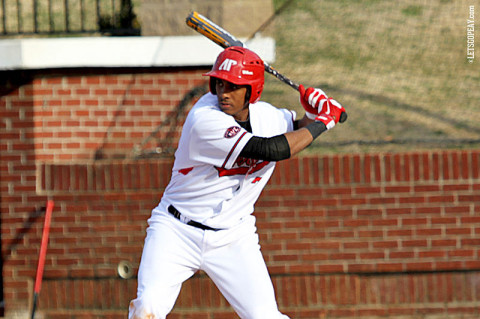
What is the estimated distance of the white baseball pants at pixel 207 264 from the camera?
12.9 ft

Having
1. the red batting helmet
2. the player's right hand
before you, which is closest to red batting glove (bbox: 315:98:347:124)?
the player's right hand

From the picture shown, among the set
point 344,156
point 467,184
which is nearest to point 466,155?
point 467,184

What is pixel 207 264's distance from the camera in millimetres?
4059

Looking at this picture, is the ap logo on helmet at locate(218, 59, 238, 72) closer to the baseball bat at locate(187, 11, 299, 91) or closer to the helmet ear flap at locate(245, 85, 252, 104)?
the helmet ear flap at locate(245, 85, 252, 104)

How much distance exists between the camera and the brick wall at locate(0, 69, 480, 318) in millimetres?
5574

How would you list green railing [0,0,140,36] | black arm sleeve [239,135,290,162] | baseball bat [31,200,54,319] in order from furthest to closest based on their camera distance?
green railing [0,0,140,36] → baseball bat [31,200,54,319] → black arm sleeve [239,135,290,162]

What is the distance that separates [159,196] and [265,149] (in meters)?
2.08

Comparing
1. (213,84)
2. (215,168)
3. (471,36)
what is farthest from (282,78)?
(471,36)

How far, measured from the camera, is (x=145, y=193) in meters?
5.68

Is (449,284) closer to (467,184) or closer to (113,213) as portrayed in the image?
(467,184)

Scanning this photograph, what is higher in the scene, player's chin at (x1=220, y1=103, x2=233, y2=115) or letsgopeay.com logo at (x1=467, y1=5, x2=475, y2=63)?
player's chin at (x1=220, y1=103, x2=233, y2=115)

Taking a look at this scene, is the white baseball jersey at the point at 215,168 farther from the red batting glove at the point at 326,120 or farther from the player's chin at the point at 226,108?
the red batting glove at the point at 326,120

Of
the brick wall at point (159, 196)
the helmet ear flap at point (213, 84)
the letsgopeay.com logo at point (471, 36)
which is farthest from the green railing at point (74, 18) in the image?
the letsgopeay.com logo at point (471, 36)

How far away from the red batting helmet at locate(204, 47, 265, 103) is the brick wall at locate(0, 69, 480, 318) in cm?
175
